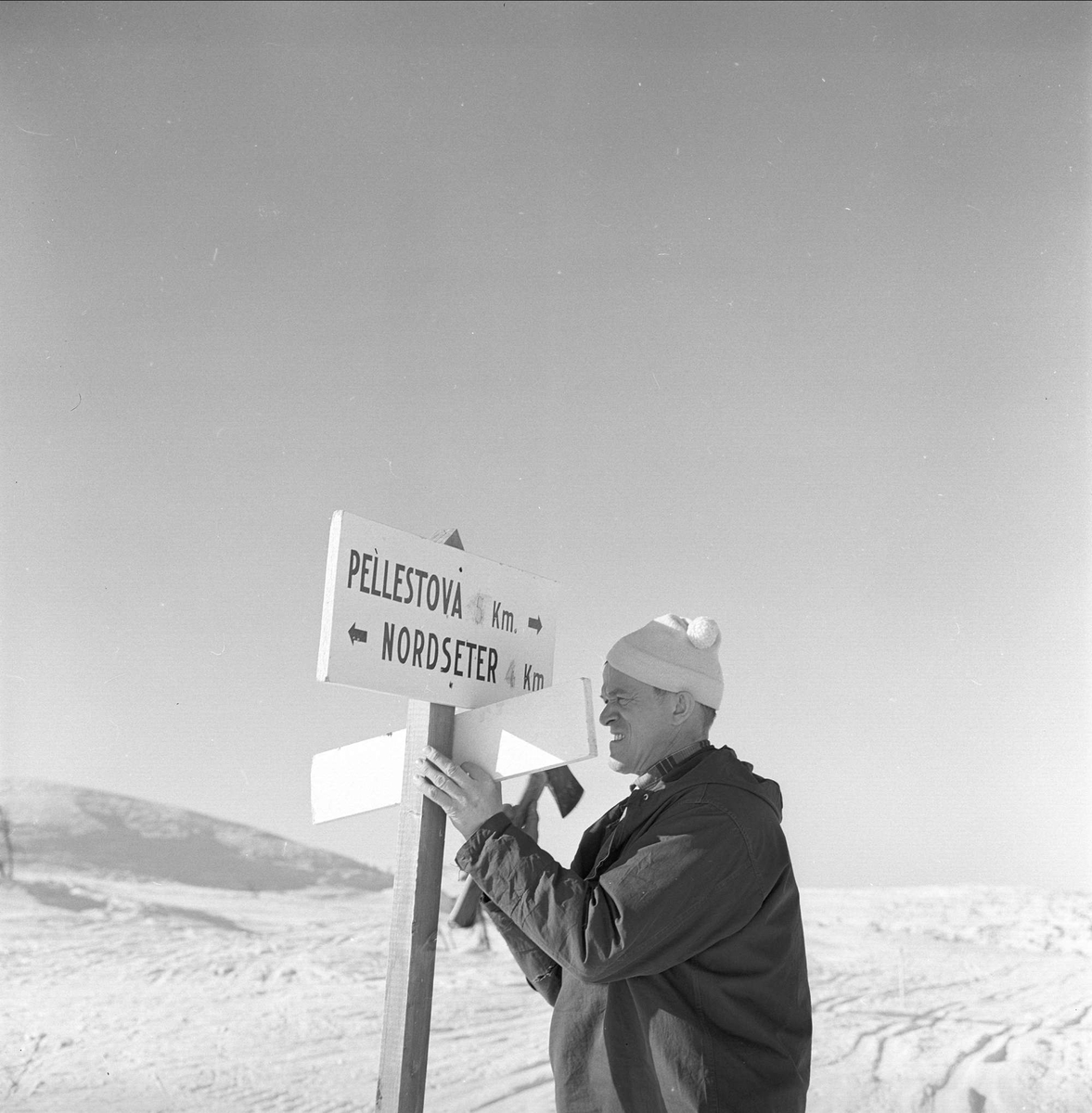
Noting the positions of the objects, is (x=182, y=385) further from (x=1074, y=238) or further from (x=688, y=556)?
(x=1074, y=238)

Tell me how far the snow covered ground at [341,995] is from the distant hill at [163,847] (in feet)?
0.04

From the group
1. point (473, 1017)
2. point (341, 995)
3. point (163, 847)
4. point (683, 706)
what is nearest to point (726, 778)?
point (683, 706)

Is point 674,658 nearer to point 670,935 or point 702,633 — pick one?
point 702,633

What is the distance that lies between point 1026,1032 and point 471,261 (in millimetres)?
3489

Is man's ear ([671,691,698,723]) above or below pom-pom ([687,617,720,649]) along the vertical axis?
below

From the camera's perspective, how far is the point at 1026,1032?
13.7 ft

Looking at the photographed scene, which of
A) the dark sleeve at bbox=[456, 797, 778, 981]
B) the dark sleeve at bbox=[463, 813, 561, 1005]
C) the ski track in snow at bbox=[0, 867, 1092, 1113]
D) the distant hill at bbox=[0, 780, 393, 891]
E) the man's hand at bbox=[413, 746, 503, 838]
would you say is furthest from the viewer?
the distant hill at bbox=[0, 780, 393, 891]

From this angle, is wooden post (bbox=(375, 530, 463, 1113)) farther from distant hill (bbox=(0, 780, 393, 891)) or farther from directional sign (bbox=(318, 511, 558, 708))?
distant hill (bbox=(0, 780, 393, 891))

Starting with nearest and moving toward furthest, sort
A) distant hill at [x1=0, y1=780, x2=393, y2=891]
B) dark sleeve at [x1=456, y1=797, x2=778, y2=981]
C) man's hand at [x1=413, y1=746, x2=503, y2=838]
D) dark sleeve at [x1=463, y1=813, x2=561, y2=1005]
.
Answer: dark sleeve at [x1=456, y1=797, x2=778, y2=981] → man's hand at [x1=413, y1=746, x2=503, y2=838] → dark sleeve at [x1=463, y1=813, x2=561, y2=1005] → distant hill at [x1=0, y1=780, x2=393, y2=891]

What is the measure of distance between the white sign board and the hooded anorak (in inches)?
4.6

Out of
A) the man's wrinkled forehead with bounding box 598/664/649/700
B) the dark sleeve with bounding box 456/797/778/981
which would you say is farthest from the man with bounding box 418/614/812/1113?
the man's wrinkled forehead with bounding box 598/664/649/700

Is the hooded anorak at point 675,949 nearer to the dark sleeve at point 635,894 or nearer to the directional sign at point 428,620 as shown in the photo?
the dark sleeve at point 635,894

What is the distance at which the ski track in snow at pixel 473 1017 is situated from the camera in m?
4.13

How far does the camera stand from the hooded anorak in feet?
4.45
